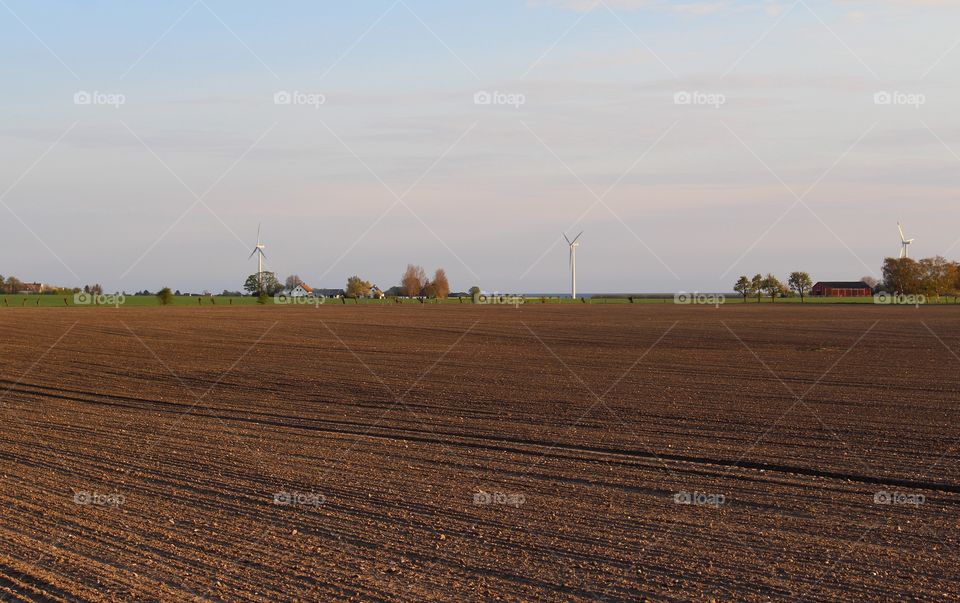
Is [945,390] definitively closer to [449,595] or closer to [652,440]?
[652,440]

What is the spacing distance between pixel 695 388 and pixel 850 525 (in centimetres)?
1249

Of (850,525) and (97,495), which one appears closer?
(850,525)

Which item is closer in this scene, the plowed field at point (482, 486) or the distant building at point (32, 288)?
the plowed field at point (482, 486)

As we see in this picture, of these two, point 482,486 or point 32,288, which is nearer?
point 482,486

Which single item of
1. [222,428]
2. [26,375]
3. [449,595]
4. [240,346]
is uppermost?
[240,346]

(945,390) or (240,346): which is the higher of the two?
(240,346)

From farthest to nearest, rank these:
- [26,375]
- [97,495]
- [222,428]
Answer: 1. [26,375]
2. [222,428]
3. [97,495]

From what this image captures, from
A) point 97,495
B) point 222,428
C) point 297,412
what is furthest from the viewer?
point 297,412

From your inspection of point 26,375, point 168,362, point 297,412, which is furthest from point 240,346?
point 297,412

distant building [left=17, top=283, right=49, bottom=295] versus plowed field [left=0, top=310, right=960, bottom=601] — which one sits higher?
distant building [left=17, top=283, right=49, bottom=295]

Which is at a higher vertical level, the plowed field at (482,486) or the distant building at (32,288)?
the distant building at (32,288)

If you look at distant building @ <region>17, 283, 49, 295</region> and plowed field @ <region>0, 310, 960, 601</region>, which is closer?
plowed field @ <region>0, 310, 960, 601</region>

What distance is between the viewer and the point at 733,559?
8.58 meters

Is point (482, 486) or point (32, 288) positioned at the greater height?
point (32, 288)
